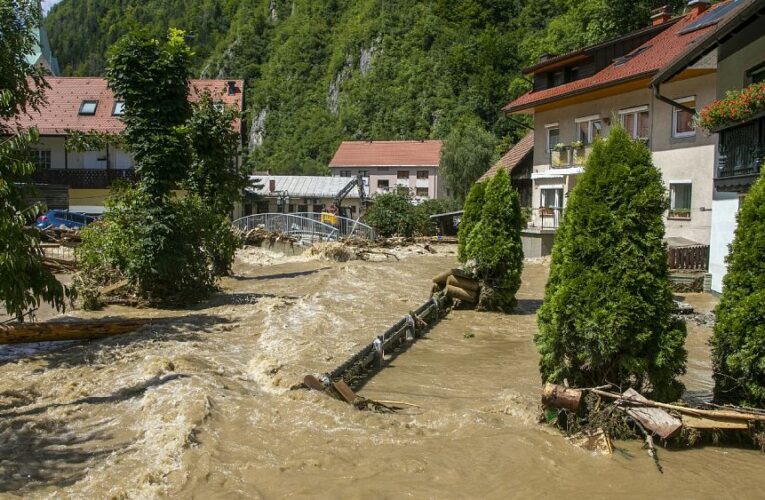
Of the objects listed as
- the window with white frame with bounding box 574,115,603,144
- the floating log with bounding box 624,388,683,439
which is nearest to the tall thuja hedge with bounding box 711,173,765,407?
the floating log with bounding box 624,388,683,439

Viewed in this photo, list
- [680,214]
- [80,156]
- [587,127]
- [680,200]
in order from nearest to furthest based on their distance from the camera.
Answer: [680,214], [680,200], [587,127], [80,156]

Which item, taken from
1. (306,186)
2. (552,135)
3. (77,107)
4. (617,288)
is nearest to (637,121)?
(552,135)

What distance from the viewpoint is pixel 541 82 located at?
34188 mm

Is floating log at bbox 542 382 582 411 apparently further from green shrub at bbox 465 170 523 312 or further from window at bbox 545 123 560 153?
window at bbox 545 123 560 153

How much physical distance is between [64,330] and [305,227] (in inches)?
836

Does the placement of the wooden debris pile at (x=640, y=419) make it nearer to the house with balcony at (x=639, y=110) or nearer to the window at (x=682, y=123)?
the house with balcony at (x=639, y=110)

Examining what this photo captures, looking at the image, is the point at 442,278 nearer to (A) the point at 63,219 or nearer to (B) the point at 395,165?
(A) the point at 63,219

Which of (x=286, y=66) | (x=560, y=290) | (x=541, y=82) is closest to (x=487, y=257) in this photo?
(x=560, y=290)

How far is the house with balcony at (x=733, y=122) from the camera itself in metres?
13.5

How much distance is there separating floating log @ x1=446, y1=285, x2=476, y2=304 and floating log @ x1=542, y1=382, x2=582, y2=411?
28.0 ft

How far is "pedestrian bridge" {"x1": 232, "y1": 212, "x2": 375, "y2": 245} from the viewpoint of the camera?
3175cm

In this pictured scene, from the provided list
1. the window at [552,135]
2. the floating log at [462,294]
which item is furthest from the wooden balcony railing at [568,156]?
the floating log at [462,294]

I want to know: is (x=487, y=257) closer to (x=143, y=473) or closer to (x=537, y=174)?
(x=143, y=473)

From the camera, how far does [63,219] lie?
3369cm
